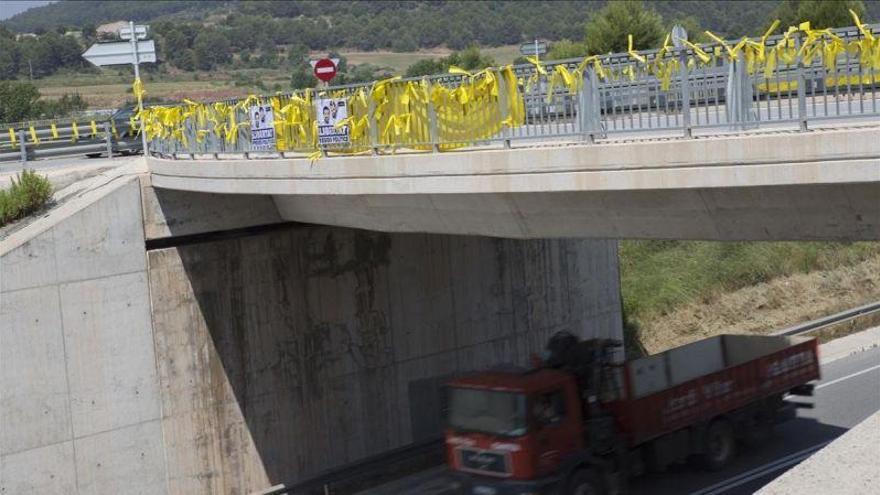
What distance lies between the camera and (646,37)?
42.5 meters

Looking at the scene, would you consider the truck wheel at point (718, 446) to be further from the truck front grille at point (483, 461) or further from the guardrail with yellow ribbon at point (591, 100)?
the guardrail with yellow ribbon at point (591, 100)

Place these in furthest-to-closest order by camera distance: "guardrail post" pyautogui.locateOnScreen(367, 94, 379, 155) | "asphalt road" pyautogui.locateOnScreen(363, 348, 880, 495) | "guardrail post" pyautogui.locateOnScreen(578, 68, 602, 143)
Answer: "asphalt road" pyautogui.locateOnScreen(363, 348, 880, 495) < "guardrail post" pyautogui.locateOnScreen(367, 94, 379, 155) < "guardrail post" pyautogui.locateOnScreen(578, 68, 602, 143)

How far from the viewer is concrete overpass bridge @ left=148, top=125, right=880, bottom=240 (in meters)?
10.0

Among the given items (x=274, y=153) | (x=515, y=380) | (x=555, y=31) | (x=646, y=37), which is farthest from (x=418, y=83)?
(x=555, y=31)

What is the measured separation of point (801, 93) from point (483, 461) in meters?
7.44

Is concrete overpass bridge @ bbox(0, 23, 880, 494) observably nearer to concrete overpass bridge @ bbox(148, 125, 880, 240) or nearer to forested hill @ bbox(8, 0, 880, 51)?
concrete overpass bridge @ bbox(148, 125, 880, 240)

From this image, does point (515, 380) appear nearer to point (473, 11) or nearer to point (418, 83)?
point (418, 83)

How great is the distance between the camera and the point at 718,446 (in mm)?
18594

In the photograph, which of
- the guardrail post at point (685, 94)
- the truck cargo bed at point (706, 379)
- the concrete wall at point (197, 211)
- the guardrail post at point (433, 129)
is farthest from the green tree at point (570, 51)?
the guardrail post at point (685, 94)

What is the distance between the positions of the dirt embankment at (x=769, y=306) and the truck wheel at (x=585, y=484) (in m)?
11.2

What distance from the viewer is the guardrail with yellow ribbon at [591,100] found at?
10266 mm

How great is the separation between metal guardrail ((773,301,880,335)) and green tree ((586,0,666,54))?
15.4m

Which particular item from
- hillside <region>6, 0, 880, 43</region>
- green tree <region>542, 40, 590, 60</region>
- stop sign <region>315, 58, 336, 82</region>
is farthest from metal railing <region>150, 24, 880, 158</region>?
hillside <region>6, 0, 880, 43</region>

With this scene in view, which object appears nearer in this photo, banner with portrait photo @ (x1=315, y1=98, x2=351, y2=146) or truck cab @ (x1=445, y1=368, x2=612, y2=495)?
banner with portrait photo @ (x1=315, y1=98, x2=351, y2=146)
